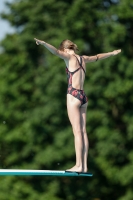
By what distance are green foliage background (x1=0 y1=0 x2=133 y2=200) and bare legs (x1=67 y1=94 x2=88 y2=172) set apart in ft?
54.8

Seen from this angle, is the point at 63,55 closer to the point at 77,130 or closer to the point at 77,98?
the point at 77,98

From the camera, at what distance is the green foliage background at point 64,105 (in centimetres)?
2827

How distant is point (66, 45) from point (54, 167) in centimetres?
1836

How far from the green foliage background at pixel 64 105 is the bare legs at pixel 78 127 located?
16.7 metres

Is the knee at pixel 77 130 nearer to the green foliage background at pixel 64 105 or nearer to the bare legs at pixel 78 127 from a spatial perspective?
the bare legs at pixel 78 127

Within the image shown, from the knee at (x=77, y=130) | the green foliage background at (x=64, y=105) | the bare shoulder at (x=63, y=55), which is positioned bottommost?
the knee at (x=77, y=130)

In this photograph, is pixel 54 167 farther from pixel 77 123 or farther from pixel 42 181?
pixel 77 123

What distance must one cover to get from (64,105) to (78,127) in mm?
17947

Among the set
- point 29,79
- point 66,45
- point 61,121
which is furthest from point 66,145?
point 66,45

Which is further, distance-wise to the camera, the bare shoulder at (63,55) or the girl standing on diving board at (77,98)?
the girl standing on diving board at (77,98)

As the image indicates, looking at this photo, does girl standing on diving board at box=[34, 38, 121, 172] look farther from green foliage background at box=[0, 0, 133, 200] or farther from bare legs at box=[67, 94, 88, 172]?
green foliage background at box=[0, 0, 133, 200]

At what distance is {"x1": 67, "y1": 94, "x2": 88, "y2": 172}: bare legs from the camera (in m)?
10.7

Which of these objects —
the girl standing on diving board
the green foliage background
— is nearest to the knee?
the girl standing on diving board

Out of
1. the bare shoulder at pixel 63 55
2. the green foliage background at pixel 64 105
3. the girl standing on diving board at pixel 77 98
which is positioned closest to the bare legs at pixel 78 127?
the girl standing on diving board at pixel 77 98
